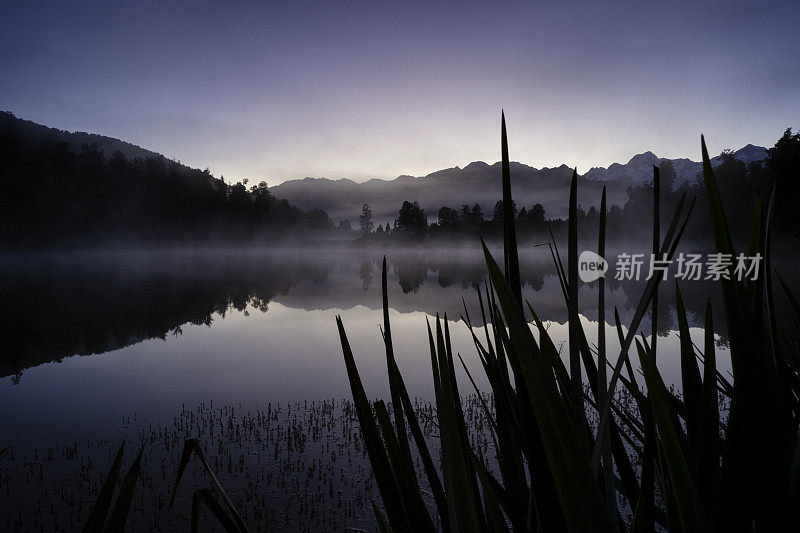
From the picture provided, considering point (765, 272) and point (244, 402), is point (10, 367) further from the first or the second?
point (765, 272)

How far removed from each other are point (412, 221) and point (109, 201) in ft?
286

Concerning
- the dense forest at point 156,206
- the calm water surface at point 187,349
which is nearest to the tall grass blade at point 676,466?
the calm water surface at point 187,349

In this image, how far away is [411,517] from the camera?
Result: 29.0 inches

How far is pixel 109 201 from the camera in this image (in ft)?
309

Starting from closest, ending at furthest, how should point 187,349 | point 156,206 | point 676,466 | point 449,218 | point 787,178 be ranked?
point 676,466 < point 187,349 < point 787,178 < point 156,206 < point 449,218

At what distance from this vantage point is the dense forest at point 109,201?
268ft

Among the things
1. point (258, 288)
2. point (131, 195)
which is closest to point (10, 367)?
point (258, 288)

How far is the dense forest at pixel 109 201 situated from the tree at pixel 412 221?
4493 cm

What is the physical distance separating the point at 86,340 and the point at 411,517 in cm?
2638

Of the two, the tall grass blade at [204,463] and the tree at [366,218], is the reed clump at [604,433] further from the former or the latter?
the tree at [366,218]

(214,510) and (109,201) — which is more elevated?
(109,201)

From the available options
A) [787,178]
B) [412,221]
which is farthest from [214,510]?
[412,221]

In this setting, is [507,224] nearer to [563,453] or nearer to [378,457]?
[563,453]

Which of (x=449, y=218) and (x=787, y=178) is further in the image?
(x=449, y=218)
